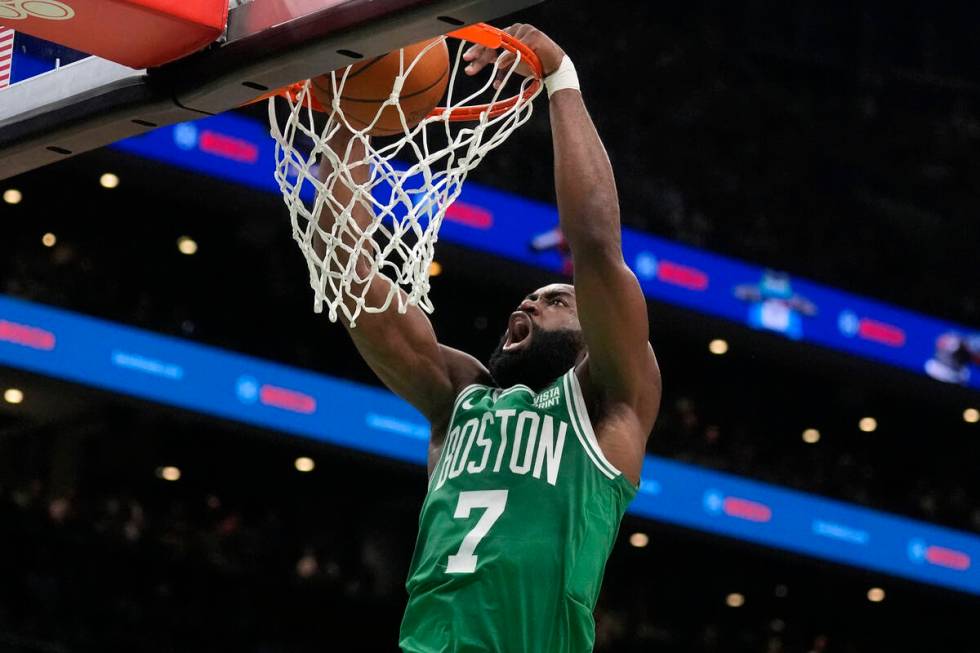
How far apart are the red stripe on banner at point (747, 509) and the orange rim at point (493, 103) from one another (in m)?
10.9

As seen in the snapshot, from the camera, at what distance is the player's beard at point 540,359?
387cm

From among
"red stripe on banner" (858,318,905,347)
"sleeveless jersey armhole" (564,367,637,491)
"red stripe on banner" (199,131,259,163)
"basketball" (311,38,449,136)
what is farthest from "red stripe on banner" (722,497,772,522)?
"basketball" (311,38,449,136)

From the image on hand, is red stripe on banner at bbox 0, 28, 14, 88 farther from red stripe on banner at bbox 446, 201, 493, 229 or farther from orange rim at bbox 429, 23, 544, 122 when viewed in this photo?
red stripe on banner at bbox 446, 201, 493, 229

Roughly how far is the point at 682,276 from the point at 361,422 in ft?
11.0

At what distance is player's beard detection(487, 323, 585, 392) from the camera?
12.7ft

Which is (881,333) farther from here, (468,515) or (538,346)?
(468,515)

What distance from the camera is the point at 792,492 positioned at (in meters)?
14.8

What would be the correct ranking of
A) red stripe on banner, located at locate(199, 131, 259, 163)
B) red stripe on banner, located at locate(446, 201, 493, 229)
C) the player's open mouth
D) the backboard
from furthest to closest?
red stripe on banner, located at locate(446, 201, 493, 229), red stripe on banner, located at locate(199, 131, 259, 163), the player's open mouth, the backboard

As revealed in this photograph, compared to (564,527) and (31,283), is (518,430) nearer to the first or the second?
(564,527)

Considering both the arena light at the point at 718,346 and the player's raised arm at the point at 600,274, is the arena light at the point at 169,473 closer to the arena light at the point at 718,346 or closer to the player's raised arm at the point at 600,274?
the arena light at the point at 718,346

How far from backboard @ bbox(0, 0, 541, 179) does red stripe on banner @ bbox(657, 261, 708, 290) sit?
1108cm

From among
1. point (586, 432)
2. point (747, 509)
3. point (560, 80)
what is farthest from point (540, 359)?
point (747, 509)

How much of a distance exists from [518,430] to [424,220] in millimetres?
7780

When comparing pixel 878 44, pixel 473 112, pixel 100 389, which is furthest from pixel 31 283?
pixel 473 112
